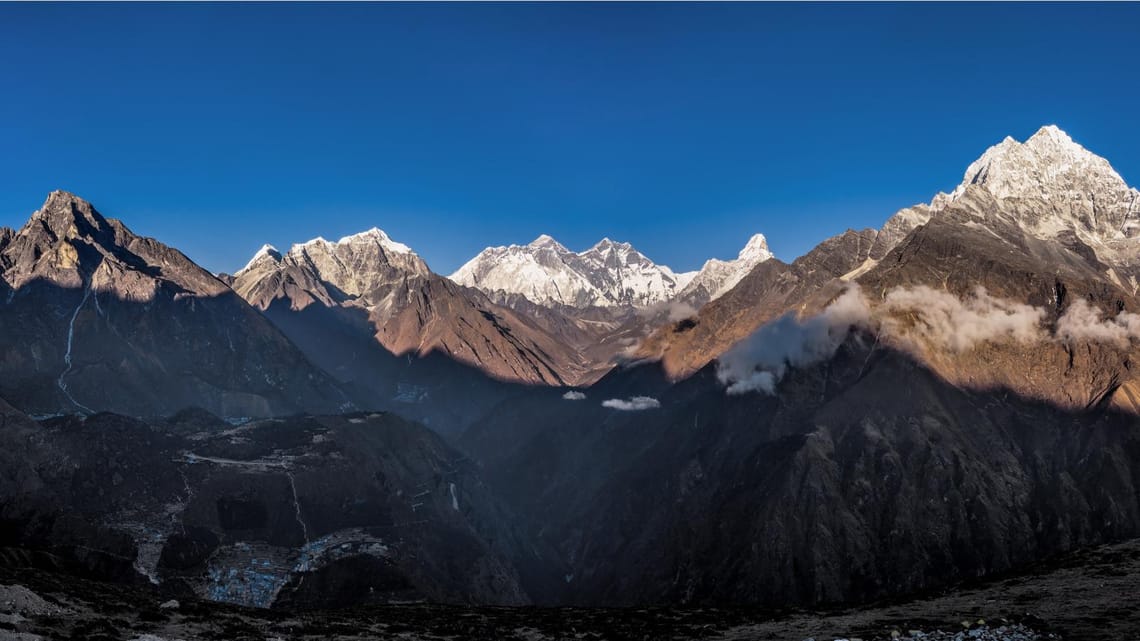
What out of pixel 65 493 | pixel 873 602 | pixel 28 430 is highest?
pixel 28 430

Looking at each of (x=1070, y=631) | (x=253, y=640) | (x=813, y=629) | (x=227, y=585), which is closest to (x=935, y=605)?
(x=813, y=629)

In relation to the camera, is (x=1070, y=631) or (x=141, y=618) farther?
(x=141, y=618)

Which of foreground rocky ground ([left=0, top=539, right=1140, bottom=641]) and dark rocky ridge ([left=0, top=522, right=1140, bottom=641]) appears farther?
dark rocky ridge ([left=0, top=522, right=1140, bottom=641])

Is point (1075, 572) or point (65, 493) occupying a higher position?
point (65, 493)

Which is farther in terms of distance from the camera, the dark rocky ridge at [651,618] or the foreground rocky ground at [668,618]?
the dark rocky ridge at [651,618]

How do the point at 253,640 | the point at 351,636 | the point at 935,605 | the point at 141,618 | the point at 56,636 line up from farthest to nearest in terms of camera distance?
the point at 935,605
the point at 351,636
the point at 141,618
the point at 253,640
the point at 56,636

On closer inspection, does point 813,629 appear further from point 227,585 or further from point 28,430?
point 28,430

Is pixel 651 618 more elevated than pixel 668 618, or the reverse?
pixel 651 618

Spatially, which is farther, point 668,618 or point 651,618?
point 668,618
